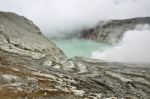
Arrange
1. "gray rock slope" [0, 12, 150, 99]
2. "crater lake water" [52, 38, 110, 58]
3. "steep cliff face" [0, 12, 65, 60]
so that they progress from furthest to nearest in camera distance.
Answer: "crater lake water" [52, 38, 110, 58] → "steep cliff face" [0, 12, 65, 60] → "gray rock slope" [0, 12, 150, 99]

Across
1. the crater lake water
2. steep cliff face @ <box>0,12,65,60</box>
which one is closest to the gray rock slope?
steep cliff face @ <box>0,12,65,60</box>

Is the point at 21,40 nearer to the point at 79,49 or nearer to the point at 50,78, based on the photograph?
the point at 50,78

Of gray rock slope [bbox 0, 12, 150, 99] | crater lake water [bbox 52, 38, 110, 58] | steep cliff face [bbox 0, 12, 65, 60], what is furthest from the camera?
crater lake water [bbox 52, 38, 110, 58]

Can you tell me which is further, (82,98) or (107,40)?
(107,40)

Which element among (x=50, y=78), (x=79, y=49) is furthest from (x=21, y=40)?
(x=79, y=49)

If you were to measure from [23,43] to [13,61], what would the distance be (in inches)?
905

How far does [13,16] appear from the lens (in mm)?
118438

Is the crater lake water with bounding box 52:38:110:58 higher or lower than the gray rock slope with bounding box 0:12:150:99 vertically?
higher

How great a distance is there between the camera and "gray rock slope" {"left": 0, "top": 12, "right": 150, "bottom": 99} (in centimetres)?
4422

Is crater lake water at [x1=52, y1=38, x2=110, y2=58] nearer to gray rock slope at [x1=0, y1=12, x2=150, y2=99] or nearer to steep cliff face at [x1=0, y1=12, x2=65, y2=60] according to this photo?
steep cliff face at [x1=0, y1=12, x2=65, y2=60]

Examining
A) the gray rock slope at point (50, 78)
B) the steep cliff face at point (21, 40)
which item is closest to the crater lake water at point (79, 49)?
the steep cliff face at point (21, 40)

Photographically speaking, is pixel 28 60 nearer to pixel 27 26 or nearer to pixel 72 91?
pixel 72 91

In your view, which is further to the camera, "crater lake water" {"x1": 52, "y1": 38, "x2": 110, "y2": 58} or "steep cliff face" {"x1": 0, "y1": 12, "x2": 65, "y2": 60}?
"crater lake water" {"x1": 52, "y1": 38, "x2": 110, "y2": 58}

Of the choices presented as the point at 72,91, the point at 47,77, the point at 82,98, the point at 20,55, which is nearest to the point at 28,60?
the point at 20,55
